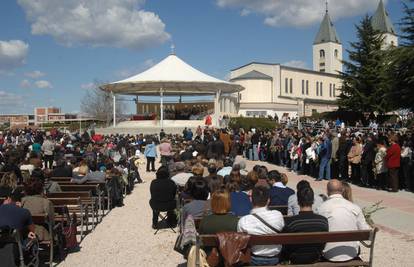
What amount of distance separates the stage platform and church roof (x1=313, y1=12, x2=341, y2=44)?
66.3 m

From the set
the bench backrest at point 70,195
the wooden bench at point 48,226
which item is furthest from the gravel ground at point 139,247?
the bench backrest at point 70,195

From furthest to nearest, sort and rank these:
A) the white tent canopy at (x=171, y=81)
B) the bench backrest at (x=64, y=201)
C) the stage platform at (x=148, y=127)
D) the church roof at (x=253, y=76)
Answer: the church roof at (x=253, y=76) < the white tent canopy at (x=171, y=81) < the stage platform at (x=148, y=127) < the bench backrest at (x=64, y=201)

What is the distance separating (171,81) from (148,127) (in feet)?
14.5

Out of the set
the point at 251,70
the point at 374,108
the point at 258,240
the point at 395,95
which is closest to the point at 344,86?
the point at 374,108

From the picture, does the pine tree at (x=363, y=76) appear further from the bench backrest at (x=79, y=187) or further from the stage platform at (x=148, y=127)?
the bench backrest at (x=79, y=187)

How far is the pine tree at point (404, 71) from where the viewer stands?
19.2 metres

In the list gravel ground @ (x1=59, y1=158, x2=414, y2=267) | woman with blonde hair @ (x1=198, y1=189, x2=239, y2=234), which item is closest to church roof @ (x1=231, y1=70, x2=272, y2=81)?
gravel ground @ (x1=59, y1=158, x2=414, y2=267)

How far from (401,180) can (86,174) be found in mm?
9250

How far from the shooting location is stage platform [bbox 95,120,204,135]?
38.6m

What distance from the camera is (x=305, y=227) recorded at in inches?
200

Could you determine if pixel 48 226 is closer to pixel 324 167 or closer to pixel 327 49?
pixel 324 167

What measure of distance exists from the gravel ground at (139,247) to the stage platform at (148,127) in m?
28.1

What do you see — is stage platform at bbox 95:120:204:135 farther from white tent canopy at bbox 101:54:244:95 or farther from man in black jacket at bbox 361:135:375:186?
man in black jacket at bbox 361:135:375:186

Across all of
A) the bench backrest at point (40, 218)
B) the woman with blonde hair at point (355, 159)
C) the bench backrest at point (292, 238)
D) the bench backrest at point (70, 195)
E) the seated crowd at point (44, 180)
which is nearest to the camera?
the bench backrest at point (292, 238)
